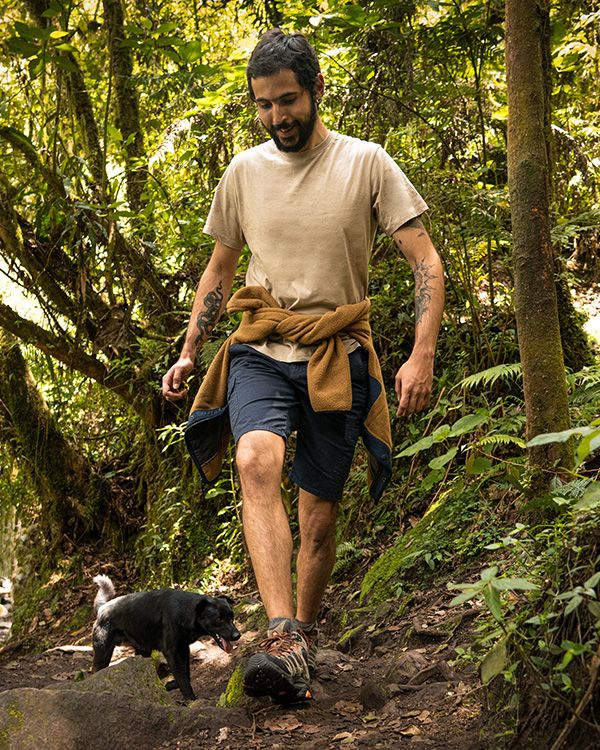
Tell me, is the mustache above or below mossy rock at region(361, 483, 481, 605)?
above

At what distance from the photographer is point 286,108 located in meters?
3.64

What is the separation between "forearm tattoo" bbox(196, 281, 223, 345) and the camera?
411cm

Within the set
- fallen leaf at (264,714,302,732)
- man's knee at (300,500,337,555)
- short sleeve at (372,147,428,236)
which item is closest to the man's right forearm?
short sleeve at (372,147,428,236)

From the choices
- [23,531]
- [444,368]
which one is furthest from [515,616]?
[23,531]

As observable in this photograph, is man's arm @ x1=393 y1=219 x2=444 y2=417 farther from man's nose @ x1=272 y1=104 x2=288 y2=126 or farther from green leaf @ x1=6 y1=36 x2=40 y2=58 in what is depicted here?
green leaf @ x1=6 y1=36 x2=40 y2=58

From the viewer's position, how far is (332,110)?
22.2 feet

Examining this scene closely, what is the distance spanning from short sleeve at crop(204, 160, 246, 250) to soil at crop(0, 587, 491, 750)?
2.00 metres

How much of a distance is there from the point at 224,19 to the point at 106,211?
477 cm

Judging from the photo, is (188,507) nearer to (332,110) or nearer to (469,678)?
(332,110)

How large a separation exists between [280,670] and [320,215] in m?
1.82

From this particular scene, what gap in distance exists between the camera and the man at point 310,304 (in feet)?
11.8

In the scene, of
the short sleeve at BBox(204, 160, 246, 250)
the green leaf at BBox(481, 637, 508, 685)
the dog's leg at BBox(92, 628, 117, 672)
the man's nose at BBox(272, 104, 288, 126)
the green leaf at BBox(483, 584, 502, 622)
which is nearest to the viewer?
the green leaf at BBox(483, 584, 502, 622)

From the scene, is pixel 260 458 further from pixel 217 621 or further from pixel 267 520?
pixel 217 621

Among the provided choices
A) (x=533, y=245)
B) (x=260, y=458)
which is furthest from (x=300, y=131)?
(x=260, y=458)
